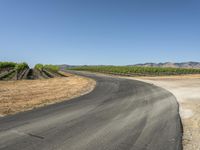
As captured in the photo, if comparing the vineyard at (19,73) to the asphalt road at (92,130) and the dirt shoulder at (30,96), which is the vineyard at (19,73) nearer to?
the dirt shoulder at (30,96)

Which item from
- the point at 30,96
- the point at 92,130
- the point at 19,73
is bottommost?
the point at 19,73

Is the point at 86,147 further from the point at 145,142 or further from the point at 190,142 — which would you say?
the point at 190,142

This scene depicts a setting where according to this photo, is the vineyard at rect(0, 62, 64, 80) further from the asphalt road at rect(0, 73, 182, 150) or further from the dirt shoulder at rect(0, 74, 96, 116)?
the asphalt road at rect(0, 73, 182, 150)

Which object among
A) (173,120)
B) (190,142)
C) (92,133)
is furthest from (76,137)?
(173,120)

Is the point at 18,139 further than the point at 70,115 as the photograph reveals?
No

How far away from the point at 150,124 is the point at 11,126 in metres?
5.27

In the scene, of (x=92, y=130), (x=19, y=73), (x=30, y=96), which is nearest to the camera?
(x=92, y=130)

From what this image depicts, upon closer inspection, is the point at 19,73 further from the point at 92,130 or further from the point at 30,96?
the point at 92,130

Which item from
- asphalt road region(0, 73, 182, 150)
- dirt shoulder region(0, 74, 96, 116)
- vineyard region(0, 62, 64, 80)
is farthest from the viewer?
vineyard region(0, 62, 64, 80)

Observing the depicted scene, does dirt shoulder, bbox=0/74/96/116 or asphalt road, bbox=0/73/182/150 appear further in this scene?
dirt shoulder, bbox=0/74/96/116

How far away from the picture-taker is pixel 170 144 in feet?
19.8

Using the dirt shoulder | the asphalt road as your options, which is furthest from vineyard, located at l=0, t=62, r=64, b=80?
the asphalt road

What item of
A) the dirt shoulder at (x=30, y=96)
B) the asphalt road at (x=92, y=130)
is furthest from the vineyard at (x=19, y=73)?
the asphalt road at (x=92, y=130)

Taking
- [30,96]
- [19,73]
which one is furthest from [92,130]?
[19,73]
